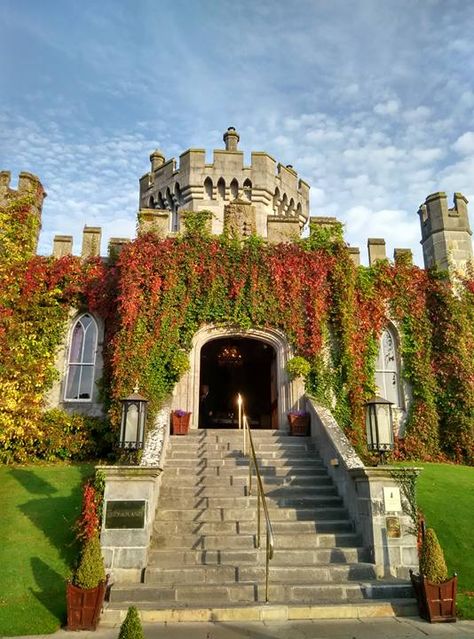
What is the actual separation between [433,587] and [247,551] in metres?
2.75

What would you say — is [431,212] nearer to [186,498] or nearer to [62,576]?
[186,498]

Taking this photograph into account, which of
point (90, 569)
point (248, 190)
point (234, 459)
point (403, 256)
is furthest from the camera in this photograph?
point (248, 190)

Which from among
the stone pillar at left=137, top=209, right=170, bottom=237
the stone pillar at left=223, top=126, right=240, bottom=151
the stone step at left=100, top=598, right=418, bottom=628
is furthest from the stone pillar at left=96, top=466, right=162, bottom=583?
the stone pillar at left=223, top=126, right=240, bottom=151

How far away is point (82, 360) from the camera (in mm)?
15312

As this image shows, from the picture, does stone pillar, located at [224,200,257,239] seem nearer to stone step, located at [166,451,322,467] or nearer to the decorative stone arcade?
the decorative stone arcade

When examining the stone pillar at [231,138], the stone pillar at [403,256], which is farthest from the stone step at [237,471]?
the stone pillar at [231,138]

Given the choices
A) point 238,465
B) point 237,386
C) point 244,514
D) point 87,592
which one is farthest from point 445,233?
point 87,592

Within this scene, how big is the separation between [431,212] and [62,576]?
603 inches

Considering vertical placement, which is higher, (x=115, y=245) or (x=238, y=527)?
(x=115, y=245)

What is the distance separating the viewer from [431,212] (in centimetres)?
1745

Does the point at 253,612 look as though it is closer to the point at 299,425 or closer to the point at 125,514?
the point at 125,514

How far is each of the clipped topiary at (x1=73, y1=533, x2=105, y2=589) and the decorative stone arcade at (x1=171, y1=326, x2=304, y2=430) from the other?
22.0 feet

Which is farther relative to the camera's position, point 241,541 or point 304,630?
point 241,541

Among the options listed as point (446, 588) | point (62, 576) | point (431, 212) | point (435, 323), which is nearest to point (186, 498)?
point (62, 576)
